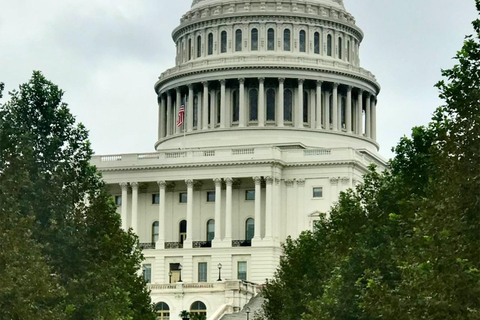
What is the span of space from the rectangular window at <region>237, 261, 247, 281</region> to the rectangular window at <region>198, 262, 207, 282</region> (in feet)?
10.9

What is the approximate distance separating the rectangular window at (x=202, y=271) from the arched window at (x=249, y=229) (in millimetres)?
5552

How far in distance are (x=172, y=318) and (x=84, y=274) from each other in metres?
62.9

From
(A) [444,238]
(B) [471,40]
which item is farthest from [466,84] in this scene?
(A) [444,238]

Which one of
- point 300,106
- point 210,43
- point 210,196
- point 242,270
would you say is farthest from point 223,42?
point 242,270

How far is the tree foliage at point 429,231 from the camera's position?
4972 centimetres

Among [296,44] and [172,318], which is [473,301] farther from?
[296,44]

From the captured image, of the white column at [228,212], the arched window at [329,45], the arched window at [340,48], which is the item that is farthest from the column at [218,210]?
the arched window at [340,48]

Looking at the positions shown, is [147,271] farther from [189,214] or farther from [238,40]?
[238,40]

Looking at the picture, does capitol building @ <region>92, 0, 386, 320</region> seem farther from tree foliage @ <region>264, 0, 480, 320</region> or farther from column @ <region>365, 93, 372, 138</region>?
tree foliage @ <region>264, 0, 480, 320</region>

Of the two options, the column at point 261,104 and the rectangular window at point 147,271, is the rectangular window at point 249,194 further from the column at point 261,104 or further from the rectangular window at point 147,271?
the column at point 261,104

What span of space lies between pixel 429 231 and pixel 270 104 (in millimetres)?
119409

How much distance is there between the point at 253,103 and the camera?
172125 mm

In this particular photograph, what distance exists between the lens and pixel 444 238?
50.5 metres

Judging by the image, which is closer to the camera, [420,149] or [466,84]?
[466,84]
